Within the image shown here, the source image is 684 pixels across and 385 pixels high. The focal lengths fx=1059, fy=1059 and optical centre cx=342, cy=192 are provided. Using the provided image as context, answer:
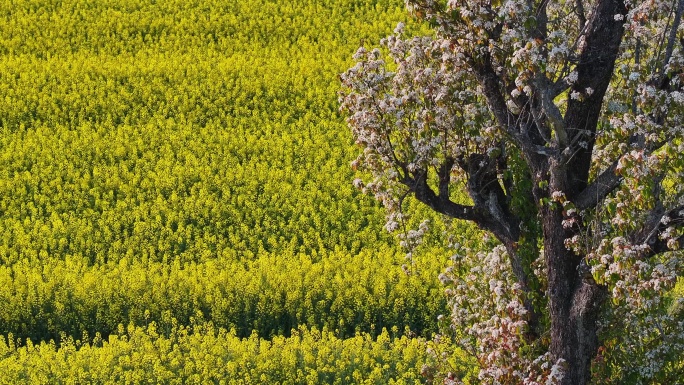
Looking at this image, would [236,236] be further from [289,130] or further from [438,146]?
[438,146]

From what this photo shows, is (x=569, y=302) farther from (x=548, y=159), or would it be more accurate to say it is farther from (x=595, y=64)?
(x=595, y=64)

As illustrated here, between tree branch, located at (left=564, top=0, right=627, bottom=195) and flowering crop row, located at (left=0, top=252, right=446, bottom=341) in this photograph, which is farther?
flowering crop row, located at (left=0, top=252, right=446, bottom=341)

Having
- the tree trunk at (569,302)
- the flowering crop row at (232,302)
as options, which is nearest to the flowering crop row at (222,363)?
the flowering crop row at (232,302)

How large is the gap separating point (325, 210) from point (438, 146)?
967 centimetres

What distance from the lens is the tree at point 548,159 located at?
27.2 ft

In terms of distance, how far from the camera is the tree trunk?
30.9ft

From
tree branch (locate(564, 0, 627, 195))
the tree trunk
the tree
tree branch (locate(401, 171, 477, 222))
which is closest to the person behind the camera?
the tree

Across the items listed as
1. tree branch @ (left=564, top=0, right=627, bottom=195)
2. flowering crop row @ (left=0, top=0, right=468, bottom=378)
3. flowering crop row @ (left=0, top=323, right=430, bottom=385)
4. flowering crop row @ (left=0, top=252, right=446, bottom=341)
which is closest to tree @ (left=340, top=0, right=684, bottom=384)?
tree branch @ (left=564, top=0, right=627, bottom=195)

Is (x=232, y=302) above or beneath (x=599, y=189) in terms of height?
above

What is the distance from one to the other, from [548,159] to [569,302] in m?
1.41

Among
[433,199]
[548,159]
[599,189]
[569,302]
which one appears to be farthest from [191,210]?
[599,189]

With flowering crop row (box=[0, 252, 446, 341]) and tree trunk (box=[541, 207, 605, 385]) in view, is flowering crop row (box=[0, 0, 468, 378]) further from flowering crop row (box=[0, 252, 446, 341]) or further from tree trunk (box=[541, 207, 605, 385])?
tree trunk (box=[541, 207, 605, 385])

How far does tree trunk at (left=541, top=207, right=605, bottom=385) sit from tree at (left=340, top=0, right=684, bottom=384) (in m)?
0.01

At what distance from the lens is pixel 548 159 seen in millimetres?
9164
